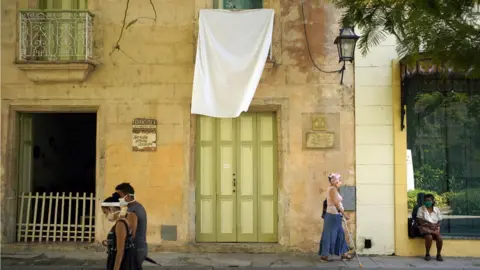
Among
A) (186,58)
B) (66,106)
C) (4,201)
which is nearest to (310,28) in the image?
(186,58)

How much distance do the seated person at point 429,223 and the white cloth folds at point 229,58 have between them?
3852 mm

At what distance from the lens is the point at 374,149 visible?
970cm

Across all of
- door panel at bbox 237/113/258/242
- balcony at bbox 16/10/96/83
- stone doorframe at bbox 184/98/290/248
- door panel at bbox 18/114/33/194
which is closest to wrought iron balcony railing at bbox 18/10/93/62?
balcony at bbox 16/10/96/83

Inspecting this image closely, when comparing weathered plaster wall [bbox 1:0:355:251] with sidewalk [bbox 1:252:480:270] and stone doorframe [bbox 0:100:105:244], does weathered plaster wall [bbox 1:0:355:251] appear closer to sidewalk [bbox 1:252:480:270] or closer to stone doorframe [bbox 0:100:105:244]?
stone doorframe [bbox 0:100:105:244]

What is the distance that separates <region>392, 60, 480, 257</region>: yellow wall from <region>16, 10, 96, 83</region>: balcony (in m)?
5.99

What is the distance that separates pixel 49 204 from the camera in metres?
10.1

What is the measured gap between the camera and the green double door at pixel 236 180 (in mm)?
10016

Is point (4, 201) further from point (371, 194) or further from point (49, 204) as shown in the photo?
point (371, 194)

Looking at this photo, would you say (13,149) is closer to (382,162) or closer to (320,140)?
(320,140)

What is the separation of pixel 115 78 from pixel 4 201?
130 inches

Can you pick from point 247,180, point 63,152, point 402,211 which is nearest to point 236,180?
point 247,180

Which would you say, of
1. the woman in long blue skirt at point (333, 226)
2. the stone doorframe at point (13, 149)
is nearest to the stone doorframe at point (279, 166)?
the woman in long blue skirt at point (333, 226)

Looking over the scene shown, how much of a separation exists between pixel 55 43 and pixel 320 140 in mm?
5561

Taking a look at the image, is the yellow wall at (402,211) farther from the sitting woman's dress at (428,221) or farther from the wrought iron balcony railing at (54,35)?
the wrought iron balcony railing at (54,35)
